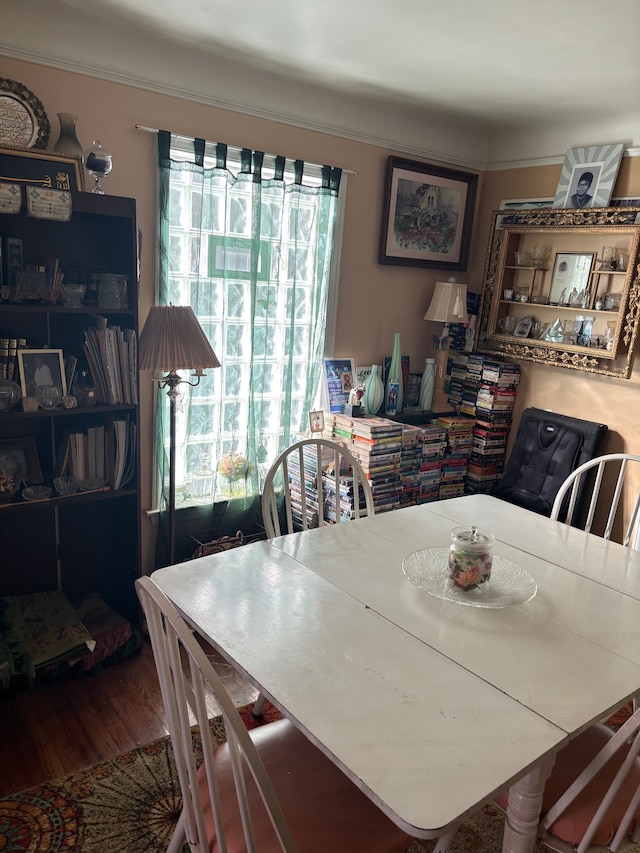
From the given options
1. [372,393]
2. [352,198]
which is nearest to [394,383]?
[372,393]

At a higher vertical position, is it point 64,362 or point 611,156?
point 611,156

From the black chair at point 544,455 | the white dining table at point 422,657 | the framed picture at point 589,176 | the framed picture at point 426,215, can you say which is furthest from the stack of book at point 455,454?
the white dining table at point 422,657

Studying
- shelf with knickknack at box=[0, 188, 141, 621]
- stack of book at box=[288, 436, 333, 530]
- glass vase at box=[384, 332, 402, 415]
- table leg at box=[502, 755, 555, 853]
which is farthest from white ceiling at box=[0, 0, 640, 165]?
table leg at box=[502, 755, 555, 853]

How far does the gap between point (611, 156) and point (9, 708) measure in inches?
140

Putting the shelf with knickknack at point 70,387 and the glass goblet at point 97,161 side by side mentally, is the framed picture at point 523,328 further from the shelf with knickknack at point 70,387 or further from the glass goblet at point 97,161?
the glass goblet at point 97,161

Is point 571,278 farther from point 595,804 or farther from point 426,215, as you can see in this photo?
point 595,804

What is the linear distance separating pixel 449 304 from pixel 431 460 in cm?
88

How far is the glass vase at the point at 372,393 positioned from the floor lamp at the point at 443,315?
1.31 ft

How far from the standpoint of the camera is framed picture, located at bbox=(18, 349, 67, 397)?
228cm

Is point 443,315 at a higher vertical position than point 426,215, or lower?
lower

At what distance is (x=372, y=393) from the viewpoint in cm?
352

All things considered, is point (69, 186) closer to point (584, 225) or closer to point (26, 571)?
point (26, 571)

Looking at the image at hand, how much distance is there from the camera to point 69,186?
219 cm

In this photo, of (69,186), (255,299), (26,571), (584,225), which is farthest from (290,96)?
(26,571)
